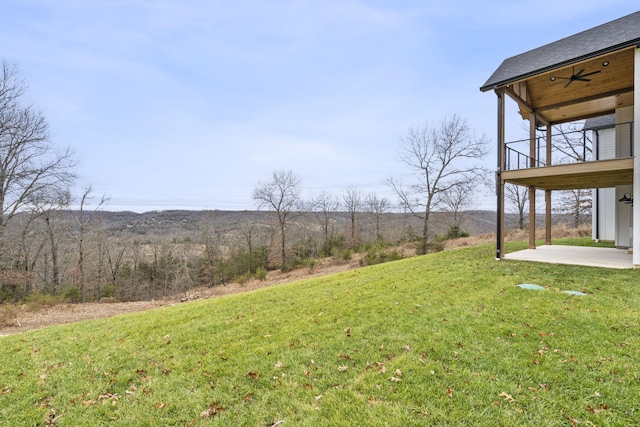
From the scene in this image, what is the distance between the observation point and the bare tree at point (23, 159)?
1368 centimetres

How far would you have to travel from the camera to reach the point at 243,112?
23344mm

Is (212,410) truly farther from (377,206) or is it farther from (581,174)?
(377,206)

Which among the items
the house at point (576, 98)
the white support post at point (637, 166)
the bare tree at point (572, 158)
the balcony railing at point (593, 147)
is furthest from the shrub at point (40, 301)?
the bare tree at point (572, 158)

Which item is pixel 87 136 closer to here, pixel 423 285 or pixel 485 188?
pixel 423 285

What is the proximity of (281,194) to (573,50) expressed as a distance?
21936mm

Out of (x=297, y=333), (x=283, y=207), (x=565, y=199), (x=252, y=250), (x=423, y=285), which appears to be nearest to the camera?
(x=297, y=333)

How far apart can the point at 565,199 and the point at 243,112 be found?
2737 cm

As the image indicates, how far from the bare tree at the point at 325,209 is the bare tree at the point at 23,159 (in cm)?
2123

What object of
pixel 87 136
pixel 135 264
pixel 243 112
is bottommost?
pixel 135 264

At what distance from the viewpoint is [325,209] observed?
106 ft

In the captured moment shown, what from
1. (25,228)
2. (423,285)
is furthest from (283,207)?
(423,285)

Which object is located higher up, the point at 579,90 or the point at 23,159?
the point at 579,90

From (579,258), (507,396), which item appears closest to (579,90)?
(579,258)

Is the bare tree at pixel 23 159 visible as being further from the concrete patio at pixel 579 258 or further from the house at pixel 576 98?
the concrete patio at pixel 579 258
